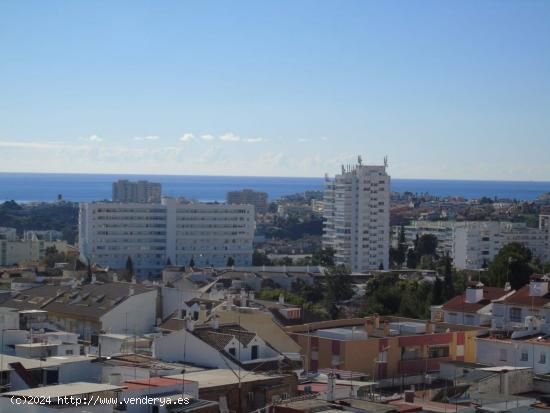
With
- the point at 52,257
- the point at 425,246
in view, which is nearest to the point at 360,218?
the point at 425,246

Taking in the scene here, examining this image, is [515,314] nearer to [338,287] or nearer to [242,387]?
[242,387]

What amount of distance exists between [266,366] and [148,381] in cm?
525

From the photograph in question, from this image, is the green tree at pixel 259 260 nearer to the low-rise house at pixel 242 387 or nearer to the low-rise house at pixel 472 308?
the low-rise house at pixel 472 308

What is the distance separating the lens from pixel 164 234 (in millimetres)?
103438

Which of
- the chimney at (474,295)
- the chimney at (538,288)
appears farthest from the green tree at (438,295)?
the chimney at (538,288)

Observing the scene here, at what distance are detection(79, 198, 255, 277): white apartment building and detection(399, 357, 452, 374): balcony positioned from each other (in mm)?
70937

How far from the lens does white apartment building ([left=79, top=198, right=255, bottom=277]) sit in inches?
3976

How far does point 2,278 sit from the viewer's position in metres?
53.1

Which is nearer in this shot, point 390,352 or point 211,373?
point 211,373

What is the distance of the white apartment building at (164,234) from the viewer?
331ft

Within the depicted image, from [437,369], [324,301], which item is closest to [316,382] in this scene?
[437,369]

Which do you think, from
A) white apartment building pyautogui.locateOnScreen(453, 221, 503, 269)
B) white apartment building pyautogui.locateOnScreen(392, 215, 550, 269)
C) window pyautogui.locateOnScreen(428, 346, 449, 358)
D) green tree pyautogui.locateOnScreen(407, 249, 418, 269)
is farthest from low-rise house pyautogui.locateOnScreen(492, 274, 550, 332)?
white apartment building pyautogui.locateOnScreen(453, 221, 503, 269)

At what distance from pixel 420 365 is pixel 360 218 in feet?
255

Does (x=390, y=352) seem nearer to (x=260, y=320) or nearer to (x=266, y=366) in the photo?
(x=260, y=320)
